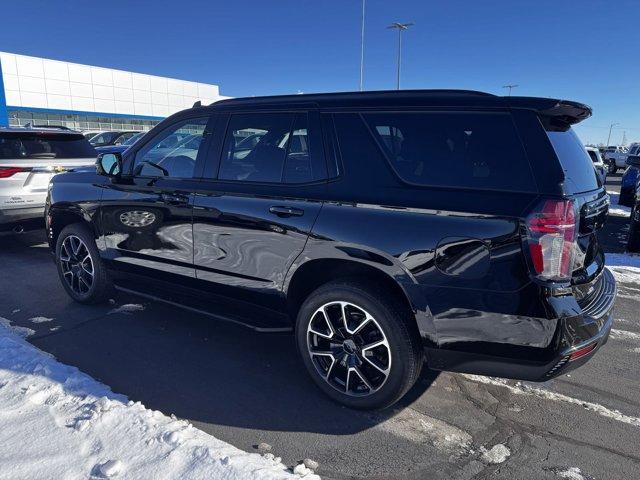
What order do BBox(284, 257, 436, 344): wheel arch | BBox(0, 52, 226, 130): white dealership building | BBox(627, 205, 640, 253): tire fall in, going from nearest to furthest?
1. BBox(284, 257, 436, 344): wheel arch
2. BBox(627, 205, 640, 253): tire
3. BBox(0, 52, 226, 130): white dealership building

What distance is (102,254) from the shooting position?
4520mm

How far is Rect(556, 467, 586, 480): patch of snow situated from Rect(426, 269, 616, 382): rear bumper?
48cm

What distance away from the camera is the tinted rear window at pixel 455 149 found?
100 inches

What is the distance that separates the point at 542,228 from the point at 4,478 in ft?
9.51

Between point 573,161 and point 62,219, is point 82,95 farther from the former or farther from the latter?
point 573,161

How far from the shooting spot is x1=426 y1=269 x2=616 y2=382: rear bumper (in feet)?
8.06

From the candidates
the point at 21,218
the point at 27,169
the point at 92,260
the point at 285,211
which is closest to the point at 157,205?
the point at 92,260

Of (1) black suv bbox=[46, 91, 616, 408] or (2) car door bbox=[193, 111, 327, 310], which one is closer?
(1) black suv bbox=[46, 91, 616, 408]

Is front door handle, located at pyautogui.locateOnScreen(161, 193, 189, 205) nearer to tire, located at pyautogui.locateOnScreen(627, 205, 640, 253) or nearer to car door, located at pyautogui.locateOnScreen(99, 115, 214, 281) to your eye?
car door, located at pyautogui.locateOnScreen(99, 115, 214, 281)

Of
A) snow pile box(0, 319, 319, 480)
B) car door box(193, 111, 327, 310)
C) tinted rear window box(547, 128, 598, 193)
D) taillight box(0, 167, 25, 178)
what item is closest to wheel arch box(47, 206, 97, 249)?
car door box(193, 111, 327, 310)

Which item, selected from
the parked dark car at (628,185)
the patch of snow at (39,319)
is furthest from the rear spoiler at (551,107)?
the parked dark car at (628,185)

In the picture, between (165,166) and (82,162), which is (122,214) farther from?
(82,162)

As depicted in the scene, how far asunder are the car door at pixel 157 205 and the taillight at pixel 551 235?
2.45 metres

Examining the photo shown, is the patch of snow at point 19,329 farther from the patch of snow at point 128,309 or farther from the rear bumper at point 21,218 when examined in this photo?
the rear bumper at point 21,218
